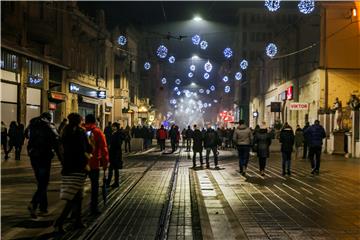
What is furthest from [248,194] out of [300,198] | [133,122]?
[133,122]

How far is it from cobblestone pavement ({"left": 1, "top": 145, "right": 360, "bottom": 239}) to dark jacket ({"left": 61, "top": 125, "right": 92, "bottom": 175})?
1.00 meters

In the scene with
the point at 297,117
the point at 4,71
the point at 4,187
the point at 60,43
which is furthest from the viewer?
the point at 297,117

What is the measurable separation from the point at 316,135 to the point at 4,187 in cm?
1004

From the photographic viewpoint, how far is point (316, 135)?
62.9 feet

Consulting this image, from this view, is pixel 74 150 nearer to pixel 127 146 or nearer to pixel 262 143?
pixel 262 143

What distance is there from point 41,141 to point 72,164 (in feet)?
6.34

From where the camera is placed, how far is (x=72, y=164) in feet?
29.3

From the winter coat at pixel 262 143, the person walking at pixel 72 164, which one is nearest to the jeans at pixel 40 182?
the person walking at pixel 72 164

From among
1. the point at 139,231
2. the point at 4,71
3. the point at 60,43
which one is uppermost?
the point at 60,43

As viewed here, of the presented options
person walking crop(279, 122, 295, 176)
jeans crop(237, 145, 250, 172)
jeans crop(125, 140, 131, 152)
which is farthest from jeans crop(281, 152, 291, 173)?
jeans crop(125, 140, 131, 152)

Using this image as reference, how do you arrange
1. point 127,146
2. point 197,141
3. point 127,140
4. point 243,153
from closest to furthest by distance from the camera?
point 243,153 → point 197,141 → point 127,140 → point 127,146

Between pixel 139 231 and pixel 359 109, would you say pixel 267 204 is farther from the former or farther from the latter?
pixel 359 109

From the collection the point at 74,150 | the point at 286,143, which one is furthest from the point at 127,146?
the point at 74,150

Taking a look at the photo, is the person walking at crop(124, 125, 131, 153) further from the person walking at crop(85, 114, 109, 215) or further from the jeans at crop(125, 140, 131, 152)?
the person walking at crop(85, 114, 109, 215)
